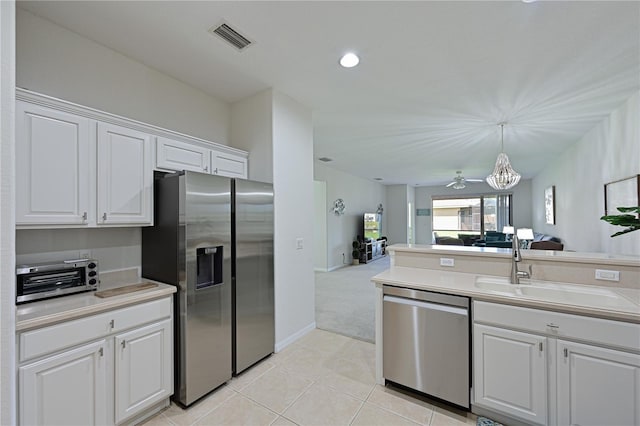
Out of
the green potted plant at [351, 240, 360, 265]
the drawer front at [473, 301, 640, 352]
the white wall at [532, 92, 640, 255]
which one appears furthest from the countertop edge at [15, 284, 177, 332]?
the green potted plant at [351, 240, 360, 265]

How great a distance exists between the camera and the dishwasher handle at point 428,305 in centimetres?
186

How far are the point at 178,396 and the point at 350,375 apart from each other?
1410 millimetres

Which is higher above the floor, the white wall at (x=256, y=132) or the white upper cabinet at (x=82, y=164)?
the white wall at (x=256, y=132)

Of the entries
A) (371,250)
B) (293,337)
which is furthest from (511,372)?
(371,250)

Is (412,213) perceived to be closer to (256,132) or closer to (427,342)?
(256,132)

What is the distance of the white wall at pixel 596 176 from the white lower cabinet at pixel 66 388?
4.83 m

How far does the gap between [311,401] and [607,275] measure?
2.33 meters

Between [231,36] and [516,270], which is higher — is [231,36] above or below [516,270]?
above

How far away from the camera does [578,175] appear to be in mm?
4559

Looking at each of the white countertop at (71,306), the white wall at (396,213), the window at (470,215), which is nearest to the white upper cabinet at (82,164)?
the white countertop at (71,306)

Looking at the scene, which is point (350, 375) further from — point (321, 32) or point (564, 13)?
point (564, 13)

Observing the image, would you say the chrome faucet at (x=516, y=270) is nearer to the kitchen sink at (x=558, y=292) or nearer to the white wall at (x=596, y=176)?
the kitchen sink at (x=558, y=292)

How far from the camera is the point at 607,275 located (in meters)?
1.85

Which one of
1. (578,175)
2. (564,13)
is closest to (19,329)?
(564,13)
